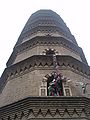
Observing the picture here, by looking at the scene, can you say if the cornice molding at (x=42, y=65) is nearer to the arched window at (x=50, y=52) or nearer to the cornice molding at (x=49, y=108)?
the arched window at (x=50, y=52)

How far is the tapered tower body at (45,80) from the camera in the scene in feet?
41.1

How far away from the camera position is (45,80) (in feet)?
47.4

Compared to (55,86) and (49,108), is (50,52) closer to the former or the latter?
(55,86)

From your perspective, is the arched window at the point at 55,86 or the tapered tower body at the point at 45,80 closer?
the tapered tower body at the point at 45,80

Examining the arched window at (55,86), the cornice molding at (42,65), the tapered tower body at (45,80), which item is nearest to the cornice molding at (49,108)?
the tapered tower body at (45,80)

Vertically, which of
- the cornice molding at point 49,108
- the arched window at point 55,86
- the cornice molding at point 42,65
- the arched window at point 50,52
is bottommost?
the cornice molding at point 49,108

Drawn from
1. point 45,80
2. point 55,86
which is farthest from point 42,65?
point 55,86

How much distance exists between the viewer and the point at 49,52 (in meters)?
17.4

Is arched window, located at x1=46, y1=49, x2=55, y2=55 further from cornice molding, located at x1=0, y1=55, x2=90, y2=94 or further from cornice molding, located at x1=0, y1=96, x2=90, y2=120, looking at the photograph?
cornice molding, located at x1=0, y1=96, x2=90, y2=120

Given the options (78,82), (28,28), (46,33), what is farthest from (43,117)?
(28,28)

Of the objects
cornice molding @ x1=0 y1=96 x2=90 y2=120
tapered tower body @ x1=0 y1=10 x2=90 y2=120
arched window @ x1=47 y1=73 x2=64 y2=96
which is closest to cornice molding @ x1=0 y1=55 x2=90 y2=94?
tapered tower body @ x1=0 y1=10 x2=90 y2=120

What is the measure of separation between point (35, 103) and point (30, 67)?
3362 millimetres

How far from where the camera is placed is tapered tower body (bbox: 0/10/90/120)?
41.1ft

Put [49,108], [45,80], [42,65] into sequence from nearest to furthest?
[49,108], [45,80], [42,65]
